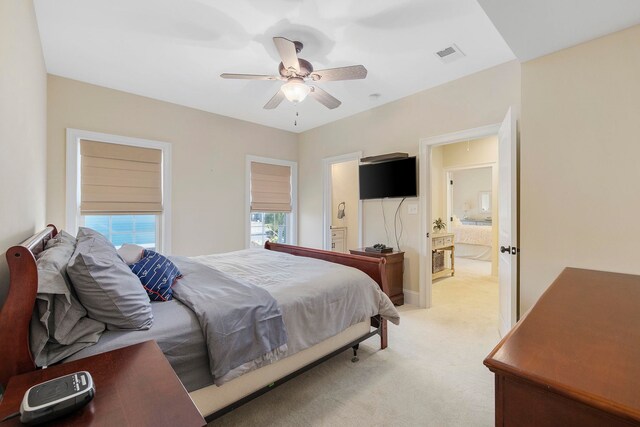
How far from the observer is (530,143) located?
2.27 meters

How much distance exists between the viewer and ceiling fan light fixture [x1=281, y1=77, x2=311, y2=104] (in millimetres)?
2492

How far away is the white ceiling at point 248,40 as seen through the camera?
2137 millimetres

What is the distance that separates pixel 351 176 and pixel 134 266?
474 cm

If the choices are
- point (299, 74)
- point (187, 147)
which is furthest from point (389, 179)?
point (187, 147)

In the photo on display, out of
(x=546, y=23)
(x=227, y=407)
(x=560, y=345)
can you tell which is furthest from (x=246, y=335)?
(x=546, y=23)

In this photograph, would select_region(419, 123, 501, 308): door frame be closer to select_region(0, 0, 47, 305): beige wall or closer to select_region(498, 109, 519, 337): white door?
select_region(498, 109, 519, 337): white door

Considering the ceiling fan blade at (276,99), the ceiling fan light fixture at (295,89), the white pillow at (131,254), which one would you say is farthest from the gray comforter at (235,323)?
the ceiling fan blade at (276,99)

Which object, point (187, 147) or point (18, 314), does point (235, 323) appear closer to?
point (18, 314)

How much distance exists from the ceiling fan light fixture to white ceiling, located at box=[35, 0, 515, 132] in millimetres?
388

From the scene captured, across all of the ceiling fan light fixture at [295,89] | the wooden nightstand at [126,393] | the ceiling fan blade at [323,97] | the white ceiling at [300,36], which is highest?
the white ceiling at [300,36]

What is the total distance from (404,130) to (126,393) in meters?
3.85

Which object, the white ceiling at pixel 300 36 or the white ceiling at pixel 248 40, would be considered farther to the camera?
the white ceiling at pixel 248 40

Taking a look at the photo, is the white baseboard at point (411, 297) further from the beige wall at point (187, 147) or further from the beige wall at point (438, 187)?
the beige wall at point (438, 187)

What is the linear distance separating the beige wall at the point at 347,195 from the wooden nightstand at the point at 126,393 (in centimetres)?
501
